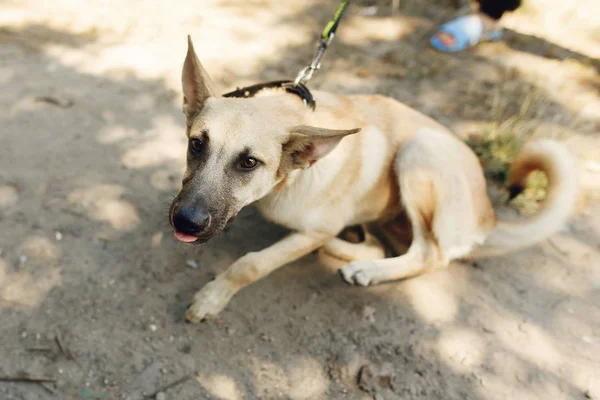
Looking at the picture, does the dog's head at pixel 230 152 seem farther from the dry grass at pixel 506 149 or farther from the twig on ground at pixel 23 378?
the dry grass at pixel 506 149

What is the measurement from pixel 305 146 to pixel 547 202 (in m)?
1.72

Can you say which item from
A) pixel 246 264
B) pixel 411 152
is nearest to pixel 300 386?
pixel 246 264

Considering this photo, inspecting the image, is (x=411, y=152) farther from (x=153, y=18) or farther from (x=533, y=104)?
(x=153, y=18)

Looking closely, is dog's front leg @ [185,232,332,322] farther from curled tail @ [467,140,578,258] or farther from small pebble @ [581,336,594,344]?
small pebble @ [581,336,594,344]

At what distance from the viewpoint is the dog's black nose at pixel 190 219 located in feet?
7.07

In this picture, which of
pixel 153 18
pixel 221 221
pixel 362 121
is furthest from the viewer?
pixel 153 18

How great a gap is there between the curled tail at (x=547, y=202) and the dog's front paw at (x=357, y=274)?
0.81m

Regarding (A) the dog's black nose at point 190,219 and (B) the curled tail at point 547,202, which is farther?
(B) the curled tail at point 547,202

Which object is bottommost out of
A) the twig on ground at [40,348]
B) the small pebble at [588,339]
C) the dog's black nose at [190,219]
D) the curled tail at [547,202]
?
the small pebble at [588,339]

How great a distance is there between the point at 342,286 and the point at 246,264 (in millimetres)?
696

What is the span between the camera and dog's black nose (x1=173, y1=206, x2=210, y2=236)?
84.9 inches

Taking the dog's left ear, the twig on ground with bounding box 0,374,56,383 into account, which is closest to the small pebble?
the dog's left ear

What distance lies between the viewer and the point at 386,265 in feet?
10.1

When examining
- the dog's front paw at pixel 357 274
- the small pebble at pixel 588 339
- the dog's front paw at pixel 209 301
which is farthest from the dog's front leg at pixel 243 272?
the small pebble at pixel 588 339
